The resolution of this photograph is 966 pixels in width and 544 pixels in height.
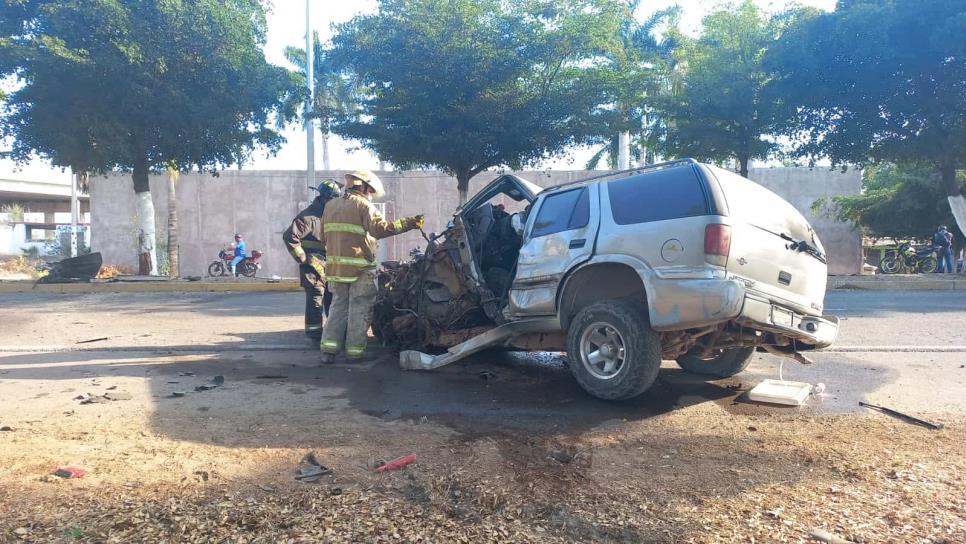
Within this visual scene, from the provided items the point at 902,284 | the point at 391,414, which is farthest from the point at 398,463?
the point at 902,284

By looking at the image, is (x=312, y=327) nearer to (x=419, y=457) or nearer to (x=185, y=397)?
(x=185, y=397)

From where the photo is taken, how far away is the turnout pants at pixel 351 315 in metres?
6.18

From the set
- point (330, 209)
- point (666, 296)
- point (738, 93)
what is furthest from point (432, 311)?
point (738, 93)

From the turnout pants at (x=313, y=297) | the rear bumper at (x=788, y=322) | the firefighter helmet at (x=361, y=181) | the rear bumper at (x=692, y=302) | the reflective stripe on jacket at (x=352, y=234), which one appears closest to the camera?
the rear bumper at (x=692, y=302)

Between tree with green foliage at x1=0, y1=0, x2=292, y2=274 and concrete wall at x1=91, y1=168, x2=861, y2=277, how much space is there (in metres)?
6.41

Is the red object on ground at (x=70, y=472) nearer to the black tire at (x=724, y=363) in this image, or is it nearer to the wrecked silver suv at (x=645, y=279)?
the wrecked silver suv at (x=645, y=279)

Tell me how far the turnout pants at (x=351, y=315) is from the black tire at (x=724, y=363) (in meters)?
3.05

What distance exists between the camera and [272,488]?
9.92 ft

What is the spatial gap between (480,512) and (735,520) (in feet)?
3.65

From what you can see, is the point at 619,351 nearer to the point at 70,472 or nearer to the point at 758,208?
the point at 758,208

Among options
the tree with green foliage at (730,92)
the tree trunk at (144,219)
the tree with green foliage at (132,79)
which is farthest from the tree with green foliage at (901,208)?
the tree trunk at (144,219)

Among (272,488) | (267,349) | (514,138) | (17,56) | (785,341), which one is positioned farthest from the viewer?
(514,138)

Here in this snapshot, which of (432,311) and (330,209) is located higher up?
(330,209)

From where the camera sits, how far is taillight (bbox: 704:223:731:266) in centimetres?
416
